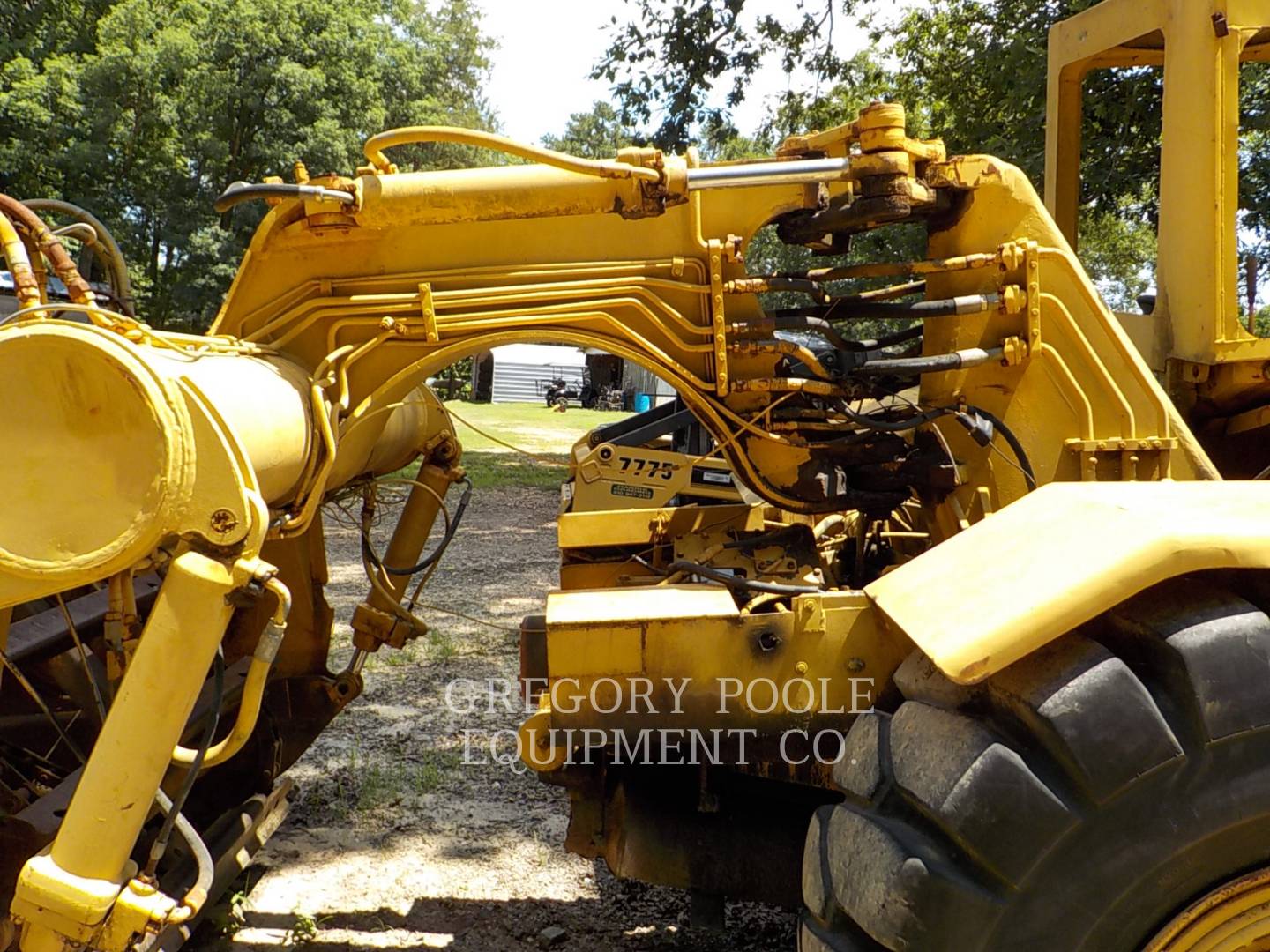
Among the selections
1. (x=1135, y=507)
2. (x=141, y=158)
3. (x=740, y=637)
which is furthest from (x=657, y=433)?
(x=141, y=158)

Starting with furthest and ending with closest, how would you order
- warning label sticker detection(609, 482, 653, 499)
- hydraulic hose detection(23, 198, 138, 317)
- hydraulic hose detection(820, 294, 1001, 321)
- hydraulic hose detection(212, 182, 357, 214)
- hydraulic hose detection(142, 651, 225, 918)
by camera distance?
1. warning label sticker detection(609, 482, 653, 499)
2. hydraulic hose detection(23, 198, 138, 317)
3. hydraulic hose detection(820, 294, 1001, 321)
4. hydraulic hose detection(212, 182, 357, 214)
5. hydraulic hose detection(142, 651, 225, 918)

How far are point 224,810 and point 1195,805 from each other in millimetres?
2893

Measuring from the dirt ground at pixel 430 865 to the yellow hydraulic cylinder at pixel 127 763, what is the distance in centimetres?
117

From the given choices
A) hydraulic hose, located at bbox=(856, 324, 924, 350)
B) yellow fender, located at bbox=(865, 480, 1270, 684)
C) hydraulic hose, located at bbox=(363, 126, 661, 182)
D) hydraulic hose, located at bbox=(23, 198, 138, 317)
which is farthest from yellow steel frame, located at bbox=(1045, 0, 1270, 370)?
hydraulic hose, located at bbox=(23, 198, 138, 317)

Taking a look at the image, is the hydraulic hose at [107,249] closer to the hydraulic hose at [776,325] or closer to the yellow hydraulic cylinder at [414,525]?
the yellow hydraulic cylinder at [414,525]

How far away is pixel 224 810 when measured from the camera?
3.49 metres

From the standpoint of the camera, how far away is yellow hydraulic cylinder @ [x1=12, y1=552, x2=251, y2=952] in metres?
2.17

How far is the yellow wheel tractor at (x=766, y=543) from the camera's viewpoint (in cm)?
189

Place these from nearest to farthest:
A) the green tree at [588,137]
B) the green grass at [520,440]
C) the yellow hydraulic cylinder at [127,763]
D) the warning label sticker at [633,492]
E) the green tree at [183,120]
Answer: the yellow hydraulic cylinder at [127,763] < the warning label sticker at [633,492] < the green grass at [520,440] < the green tree at [183,120] < the green tree at [588,137]

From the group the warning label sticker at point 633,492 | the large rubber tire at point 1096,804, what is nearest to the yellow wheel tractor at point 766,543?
the large rubber tire at point 1096,804

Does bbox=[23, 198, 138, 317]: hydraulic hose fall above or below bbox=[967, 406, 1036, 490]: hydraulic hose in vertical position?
above

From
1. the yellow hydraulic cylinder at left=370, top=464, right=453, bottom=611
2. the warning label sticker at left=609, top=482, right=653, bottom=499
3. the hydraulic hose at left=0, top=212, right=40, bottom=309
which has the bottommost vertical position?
the warning label sticker at left=609, top=482, right=653, bottom=499

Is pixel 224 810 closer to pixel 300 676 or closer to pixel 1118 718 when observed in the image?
pixel 300 676

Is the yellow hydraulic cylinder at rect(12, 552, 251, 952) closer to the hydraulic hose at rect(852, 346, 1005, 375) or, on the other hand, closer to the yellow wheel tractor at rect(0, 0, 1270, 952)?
the yellow wheel tractor at rect(0, 0, 1270, 952)
